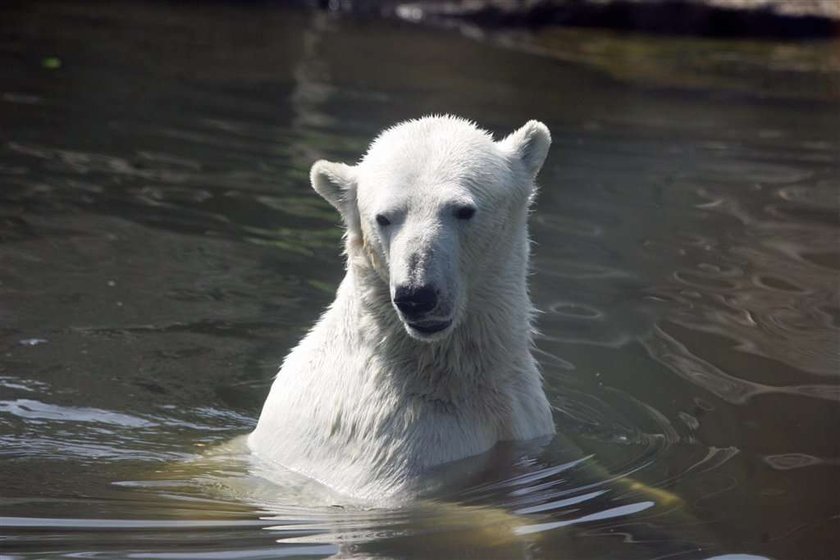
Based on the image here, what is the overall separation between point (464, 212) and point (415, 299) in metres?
0.42

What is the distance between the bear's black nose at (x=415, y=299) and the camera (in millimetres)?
4227

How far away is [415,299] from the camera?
4238 millimetres

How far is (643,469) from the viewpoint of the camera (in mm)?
5184

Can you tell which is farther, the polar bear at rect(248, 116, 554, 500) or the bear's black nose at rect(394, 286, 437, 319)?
the polar bear at rect(248, 116, 554, 500)

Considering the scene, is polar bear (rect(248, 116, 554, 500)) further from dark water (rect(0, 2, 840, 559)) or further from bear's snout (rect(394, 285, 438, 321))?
dark water (rect(0, 2, 840, 559))

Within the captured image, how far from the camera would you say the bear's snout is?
13.9ft

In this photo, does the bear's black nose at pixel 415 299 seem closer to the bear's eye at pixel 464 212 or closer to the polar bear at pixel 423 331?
the polar bear at pixel 423 331

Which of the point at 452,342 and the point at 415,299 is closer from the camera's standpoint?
the point at 415,299

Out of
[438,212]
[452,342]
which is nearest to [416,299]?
[438,212]

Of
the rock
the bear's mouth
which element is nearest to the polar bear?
the bear's mouth

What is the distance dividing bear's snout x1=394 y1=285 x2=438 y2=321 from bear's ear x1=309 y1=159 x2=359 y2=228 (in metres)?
0.57

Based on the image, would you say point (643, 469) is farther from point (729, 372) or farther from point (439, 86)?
point (439, 86)

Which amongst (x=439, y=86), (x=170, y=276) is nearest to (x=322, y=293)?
(x=170, y=276)

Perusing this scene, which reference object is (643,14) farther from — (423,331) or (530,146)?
(423,331)
